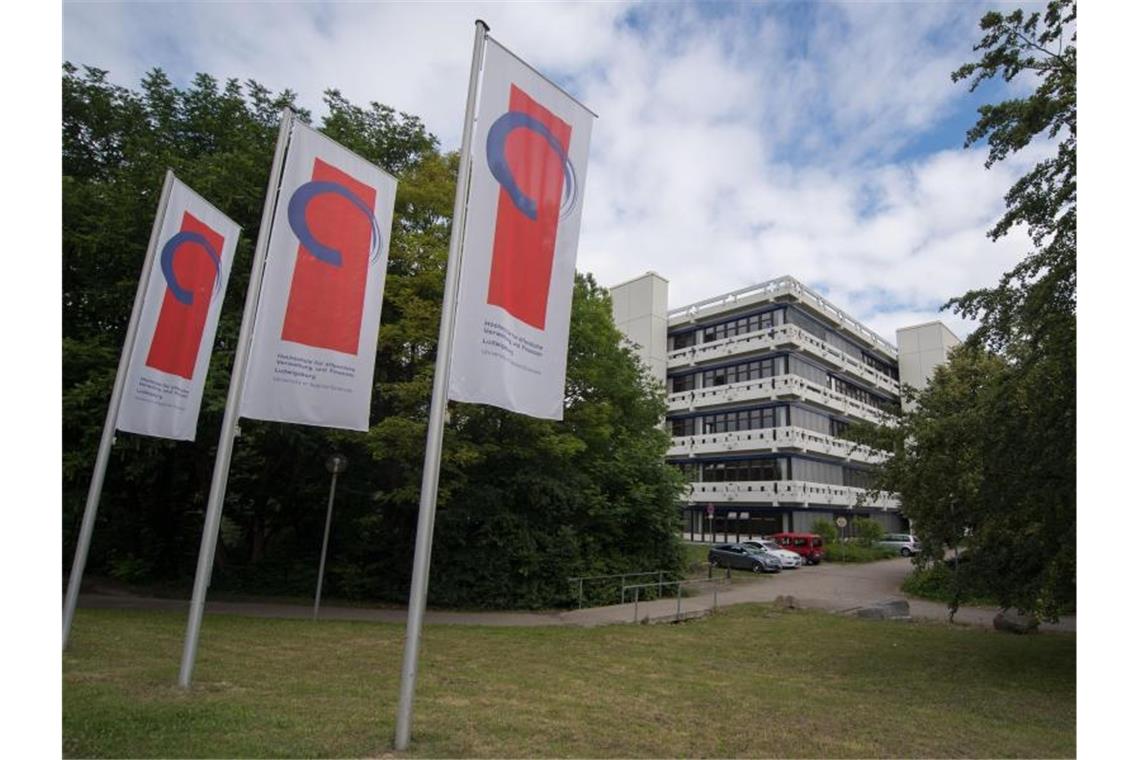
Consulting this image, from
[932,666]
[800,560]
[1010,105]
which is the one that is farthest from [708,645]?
[800,560]

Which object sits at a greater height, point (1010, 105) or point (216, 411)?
point (1010, 105)

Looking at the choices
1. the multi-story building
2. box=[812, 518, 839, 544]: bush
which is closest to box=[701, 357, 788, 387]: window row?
the multi-story building

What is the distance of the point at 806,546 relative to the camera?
35.8 m

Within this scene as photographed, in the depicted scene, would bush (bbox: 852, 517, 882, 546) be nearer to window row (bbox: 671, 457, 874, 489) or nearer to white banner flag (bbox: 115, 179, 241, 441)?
window row (bbox: 671, 457, 874, 489)

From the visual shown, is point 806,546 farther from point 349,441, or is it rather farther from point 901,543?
point 349,441

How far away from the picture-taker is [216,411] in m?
13.5

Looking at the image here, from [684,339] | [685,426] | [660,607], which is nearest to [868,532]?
[685,426]

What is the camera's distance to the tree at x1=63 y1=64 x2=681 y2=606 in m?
15.1

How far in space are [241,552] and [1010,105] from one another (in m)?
22.3

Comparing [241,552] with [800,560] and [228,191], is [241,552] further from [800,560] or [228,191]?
[800,560]

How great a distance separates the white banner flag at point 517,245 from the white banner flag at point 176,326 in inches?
198

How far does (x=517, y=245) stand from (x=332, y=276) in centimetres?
286

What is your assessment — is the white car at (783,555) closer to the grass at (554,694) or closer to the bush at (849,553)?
the bush at (849,553)

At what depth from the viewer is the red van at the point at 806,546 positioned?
35594 mm
